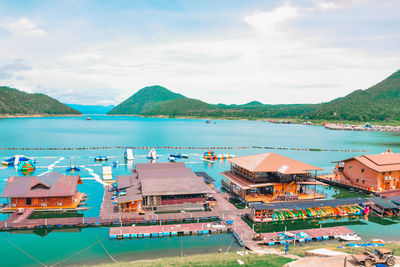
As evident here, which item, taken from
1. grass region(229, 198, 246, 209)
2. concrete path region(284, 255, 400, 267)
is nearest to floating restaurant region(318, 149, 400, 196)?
grass region(229, 198, 246, 209)

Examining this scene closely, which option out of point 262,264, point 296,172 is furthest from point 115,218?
point 296,172

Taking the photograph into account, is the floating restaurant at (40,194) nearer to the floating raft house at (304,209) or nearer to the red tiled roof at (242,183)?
the red tiled roof at (242,183)

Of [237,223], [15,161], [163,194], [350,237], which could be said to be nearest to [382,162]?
[350,237]

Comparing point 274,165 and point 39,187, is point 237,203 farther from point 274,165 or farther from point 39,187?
point 39,187

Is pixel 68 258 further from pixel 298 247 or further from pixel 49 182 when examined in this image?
pixel 298 247

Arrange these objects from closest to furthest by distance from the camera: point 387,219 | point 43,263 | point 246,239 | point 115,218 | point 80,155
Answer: point 43,263 → point 246,239 → point 115,218 → point 387,219 → point 80,155
